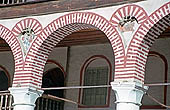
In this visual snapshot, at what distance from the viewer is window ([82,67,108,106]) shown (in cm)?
1434

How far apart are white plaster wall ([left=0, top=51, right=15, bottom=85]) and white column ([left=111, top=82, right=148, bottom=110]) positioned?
24.4 ft

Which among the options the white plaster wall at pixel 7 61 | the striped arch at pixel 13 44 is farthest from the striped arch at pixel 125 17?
the white plaster wall at pixel 7 61

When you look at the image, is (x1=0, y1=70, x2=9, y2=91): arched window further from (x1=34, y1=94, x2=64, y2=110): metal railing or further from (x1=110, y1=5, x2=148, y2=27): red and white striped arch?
(x1=110, y1=5, x2=148, y2=27): red and white striped arch

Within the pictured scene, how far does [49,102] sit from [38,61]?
11.8 ft

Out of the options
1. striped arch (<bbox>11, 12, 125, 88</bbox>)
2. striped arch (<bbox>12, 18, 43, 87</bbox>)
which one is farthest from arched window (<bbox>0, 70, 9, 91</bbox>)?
striped arch (<bbox>11, 12, 125, 88</bbox>)

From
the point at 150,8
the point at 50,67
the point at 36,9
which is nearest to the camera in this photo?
the point at 150,8

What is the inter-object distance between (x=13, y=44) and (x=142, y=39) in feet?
12.4

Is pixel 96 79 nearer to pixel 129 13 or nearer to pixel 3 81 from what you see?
pixel 3 81

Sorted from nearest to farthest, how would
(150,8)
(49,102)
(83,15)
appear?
(150,8), (83,15), (49,102)

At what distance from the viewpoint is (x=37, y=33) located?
11.3 metres

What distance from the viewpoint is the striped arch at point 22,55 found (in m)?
11.2

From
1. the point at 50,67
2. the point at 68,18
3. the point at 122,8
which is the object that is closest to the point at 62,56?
the point at 50,67

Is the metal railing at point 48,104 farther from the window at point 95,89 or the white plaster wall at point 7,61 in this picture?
the white plaster wall at point 7,61

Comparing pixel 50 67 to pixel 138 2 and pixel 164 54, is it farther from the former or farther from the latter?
pixel 138 2
